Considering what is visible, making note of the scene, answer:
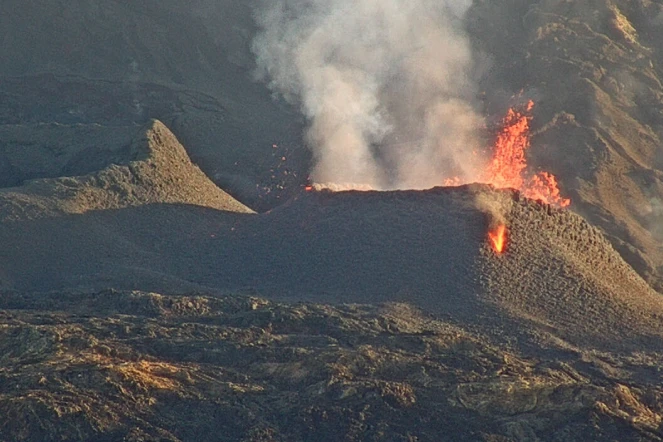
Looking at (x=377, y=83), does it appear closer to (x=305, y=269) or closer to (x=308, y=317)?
(x=305, y=269)

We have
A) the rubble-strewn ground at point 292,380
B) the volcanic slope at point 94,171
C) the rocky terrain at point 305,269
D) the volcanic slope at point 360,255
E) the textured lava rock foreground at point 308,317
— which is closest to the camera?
the rubble-strewn ground at point 292,380

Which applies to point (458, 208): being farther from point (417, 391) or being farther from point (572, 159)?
point (572, 159)

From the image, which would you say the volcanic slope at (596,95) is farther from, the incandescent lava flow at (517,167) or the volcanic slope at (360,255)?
the volcanic slope at (360,255)

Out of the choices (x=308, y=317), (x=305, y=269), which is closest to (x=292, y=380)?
(x=308, y=317)

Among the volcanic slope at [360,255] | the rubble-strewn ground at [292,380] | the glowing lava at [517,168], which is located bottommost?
the rubble-strewn ground at [292,380]

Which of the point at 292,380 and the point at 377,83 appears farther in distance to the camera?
the point at 377,83

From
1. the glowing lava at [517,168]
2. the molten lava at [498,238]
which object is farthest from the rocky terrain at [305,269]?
the glowing lava at [517,168]
